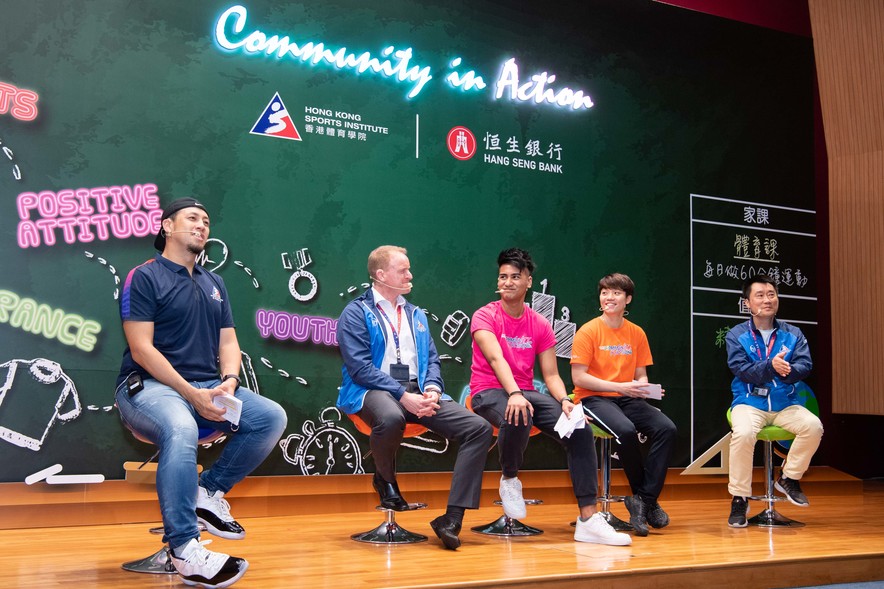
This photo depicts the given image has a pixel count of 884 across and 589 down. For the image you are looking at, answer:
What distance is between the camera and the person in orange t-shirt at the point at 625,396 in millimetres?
4227

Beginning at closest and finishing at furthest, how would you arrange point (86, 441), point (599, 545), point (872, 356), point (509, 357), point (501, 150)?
point (599, 545), point (509, 357), point (86, 441), point (501, 150), point (872, 356)

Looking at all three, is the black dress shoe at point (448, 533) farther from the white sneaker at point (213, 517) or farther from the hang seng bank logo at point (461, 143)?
the hang seng bank logo at point (461, 143)

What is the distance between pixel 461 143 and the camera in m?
5.60

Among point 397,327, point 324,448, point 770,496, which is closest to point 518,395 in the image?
point 397,327

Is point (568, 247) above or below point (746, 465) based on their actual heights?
above

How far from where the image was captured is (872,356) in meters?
6.29

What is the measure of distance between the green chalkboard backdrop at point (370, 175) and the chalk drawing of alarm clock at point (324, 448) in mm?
17

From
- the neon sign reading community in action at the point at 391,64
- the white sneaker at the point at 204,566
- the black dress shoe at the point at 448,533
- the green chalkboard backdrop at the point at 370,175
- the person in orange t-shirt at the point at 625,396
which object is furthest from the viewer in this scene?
the neon sign reading community in action at the point at 391,64

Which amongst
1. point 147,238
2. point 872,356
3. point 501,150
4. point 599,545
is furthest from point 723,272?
point 147,238

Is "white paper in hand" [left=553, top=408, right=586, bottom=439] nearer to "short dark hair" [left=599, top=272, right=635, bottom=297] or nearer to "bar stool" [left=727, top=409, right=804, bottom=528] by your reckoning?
"short dark hair" [left=599, top=272, right=635, bottom=297]

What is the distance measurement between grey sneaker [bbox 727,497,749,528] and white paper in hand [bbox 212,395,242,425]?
2.82 meters

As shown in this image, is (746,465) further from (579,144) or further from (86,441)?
(86,441)

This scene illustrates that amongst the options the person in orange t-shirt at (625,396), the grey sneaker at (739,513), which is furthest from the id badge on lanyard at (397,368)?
the grey sneaker at (739,513)

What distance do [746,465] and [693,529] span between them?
1.44ft
